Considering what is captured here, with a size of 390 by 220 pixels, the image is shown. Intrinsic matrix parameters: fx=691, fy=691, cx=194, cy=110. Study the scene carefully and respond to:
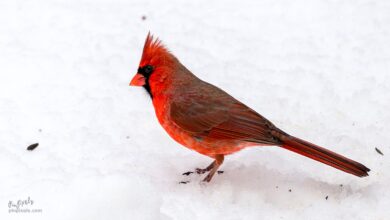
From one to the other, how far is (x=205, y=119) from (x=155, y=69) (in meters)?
0.46

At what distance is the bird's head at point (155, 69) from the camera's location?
4.37m

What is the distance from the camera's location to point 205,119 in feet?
14.0

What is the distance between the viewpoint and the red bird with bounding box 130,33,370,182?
13.5 ft

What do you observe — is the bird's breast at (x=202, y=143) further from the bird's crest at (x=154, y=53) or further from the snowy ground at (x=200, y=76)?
the bird's crest at (x=154, y=53)

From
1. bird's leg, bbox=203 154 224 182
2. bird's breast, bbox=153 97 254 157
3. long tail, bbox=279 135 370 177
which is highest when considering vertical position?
long tail, bbox=279 135 370 177

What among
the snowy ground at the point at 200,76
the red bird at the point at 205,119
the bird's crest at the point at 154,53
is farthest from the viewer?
the bird's crest at the point at 154,53

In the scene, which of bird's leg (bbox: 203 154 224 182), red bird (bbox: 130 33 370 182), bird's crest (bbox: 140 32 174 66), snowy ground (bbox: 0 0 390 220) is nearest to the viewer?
snowy ground (bbox: 0 0 390 220)

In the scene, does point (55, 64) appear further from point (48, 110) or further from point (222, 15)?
point (222, 15)

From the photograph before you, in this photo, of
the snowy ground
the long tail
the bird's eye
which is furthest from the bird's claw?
the bird's eye

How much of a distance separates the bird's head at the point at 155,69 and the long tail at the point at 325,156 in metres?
0.85

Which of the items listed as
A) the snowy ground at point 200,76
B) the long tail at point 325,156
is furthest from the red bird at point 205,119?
the snowy ground at point 200,76

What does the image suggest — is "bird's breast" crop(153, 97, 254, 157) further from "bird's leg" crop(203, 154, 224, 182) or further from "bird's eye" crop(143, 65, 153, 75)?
"bird's eye" crop(143, 65, 153, 75)

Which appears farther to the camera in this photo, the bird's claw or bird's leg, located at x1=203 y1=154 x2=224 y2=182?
the bird's claw

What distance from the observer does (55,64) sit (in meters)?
5.35
